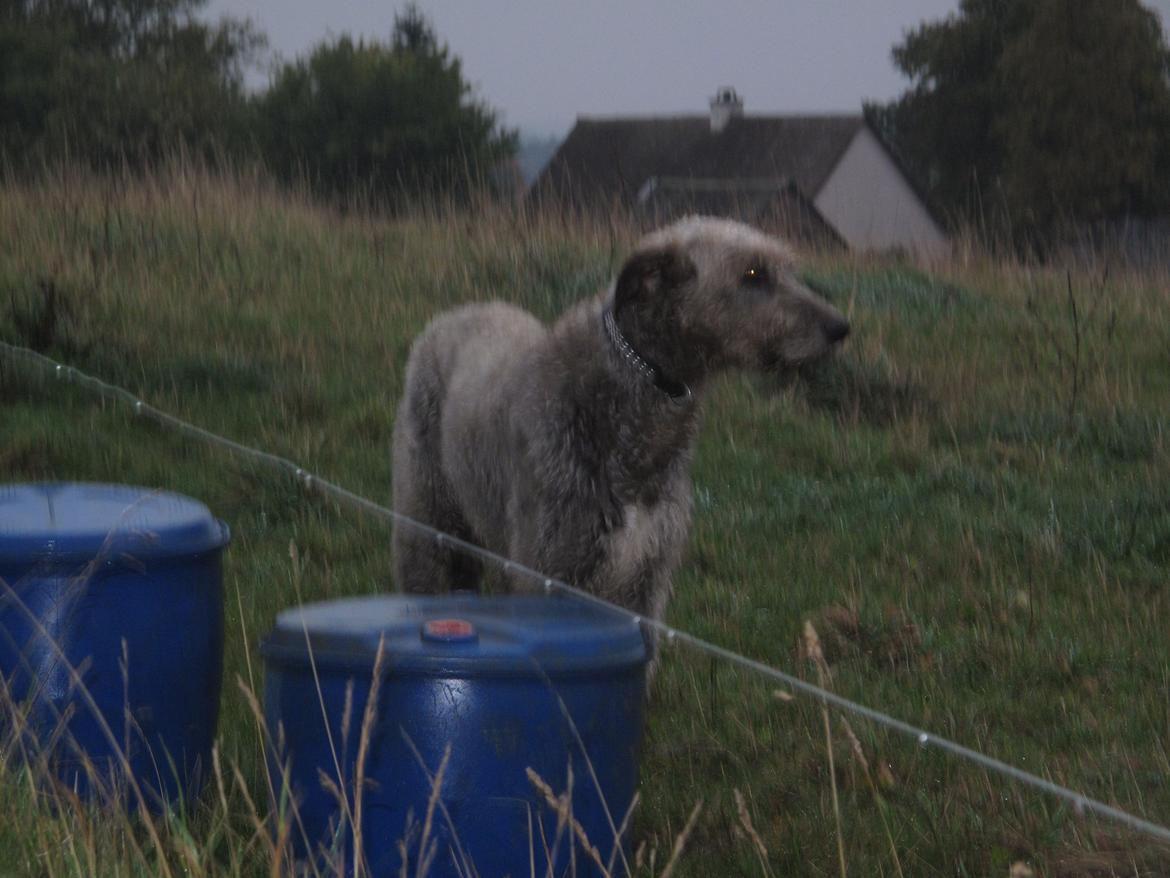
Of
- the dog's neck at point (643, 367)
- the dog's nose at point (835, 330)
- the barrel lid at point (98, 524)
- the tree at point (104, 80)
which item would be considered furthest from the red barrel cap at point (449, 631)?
the tree at point (104, 80)

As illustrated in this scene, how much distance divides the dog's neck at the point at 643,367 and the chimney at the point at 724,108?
38.3 m

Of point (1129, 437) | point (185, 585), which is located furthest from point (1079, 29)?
point (185, 585)

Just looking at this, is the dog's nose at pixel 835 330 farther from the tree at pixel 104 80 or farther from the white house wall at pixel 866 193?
the white house wall at pixel 866 193

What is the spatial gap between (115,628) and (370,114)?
42.7 m

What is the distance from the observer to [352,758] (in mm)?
3334

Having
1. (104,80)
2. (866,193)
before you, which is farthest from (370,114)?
(866,193)

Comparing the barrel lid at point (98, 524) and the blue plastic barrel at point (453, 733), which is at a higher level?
the barrel lid at point (98, 524)

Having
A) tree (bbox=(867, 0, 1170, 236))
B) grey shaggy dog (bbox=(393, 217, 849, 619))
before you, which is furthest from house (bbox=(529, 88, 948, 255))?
grey shaggy dog (bbox=(393, 217, 849, 619))

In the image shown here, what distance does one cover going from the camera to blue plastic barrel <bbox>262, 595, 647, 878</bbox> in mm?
3246

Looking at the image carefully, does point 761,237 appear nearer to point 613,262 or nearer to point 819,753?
point 819,753

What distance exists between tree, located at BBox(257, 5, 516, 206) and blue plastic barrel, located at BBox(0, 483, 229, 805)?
3857 cm

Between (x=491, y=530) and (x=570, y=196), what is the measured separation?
708 cm

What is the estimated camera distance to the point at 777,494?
26.3 ft

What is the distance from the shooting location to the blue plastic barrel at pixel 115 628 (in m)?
4.01
